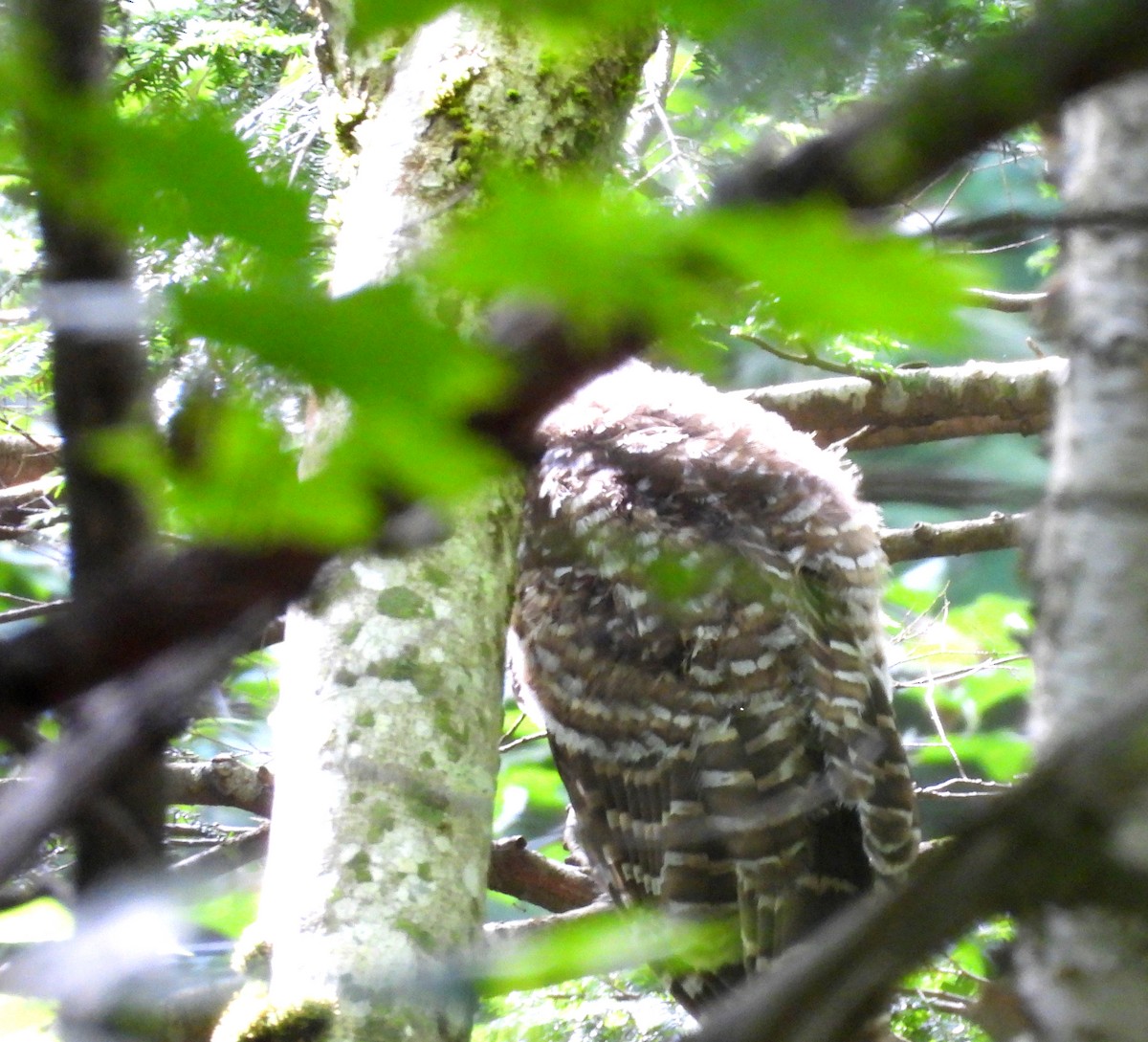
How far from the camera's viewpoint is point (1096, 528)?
80 centimetres

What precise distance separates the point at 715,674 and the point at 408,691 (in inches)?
42.5

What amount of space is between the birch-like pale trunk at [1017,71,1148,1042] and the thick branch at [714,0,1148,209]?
230 mm

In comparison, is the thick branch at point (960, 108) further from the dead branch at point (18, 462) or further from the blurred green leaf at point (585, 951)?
the dead branch at point (18, 462)

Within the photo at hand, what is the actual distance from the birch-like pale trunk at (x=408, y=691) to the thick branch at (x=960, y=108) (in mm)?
762

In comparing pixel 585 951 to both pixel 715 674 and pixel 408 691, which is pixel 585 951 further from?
pixel 715 674

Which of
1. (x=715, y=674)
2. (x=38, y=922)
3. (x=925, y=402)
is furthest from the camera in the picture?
(x=925, y=402)

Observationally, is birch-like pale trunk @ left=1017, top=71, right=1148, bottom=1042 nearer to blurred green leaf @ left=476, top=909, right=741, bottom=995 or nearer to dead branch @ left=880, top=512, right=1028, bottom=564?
blurred green leaf @ left=476, top=909, right=741, bottom=995

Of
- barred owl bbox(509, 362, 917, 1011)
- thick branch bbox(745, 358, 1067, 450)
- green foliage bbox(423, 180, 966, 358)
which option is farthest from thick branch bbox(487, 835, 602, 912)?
green foliage bbox(423, 180, 966, 358)

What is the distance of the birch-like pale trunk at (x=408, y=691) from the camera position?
154cm

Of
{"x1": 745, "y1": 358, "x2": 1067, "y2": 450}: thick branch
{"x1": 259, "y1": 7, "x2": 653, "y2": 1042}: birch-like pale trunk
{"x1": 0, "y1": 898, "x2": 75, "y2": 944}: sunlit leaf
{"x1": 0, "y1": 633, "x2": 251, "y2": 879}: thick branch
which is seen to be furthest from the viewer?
{"x1": 745, "y1": 358, "x2": 1067, "y2": 450}: thick branch

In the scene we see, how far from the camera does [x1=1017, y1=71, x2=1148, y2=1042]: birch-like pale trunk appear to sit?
725 mm

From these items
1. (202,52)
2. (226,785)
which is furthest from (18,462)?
(202,52)

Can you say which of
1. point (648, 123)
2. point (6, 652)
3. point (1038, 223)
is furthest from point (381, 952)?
point (648, 123)

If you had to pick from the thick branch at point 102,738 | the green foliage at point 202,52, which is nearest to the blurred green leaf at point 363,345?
the thick branch at point 102,738
